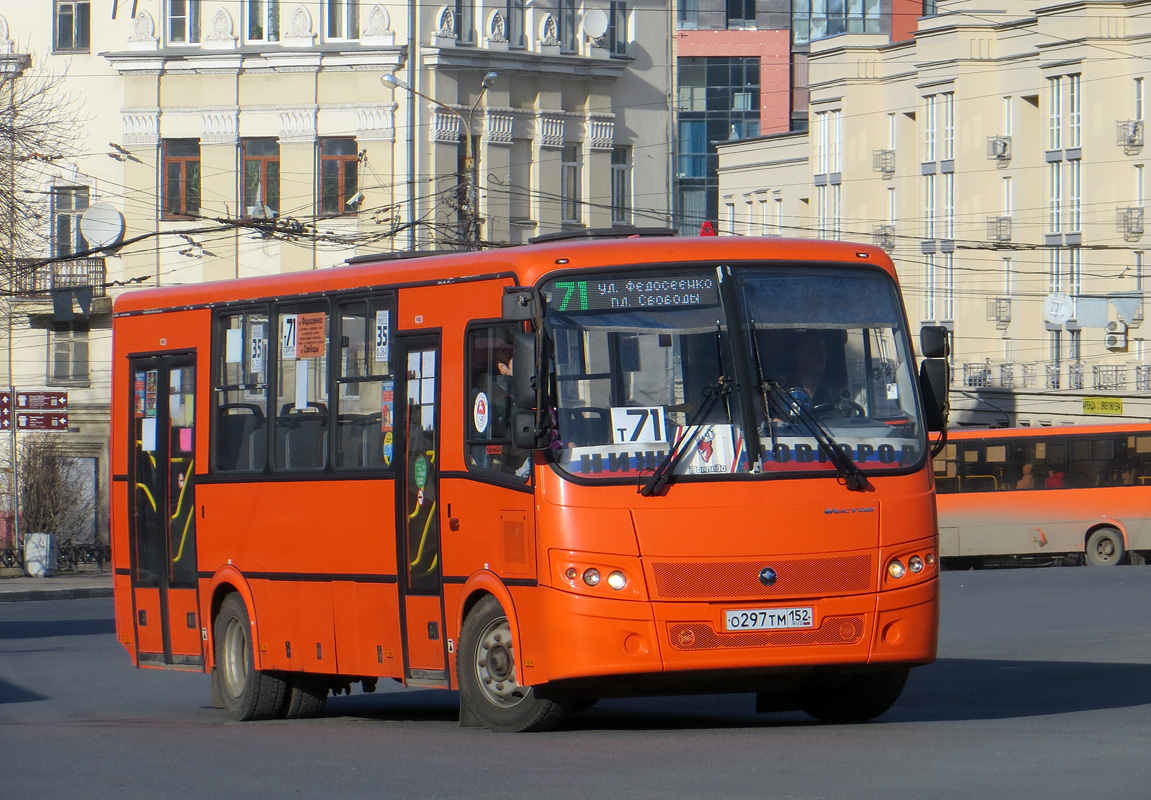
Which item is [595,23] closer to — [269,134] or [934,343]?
[269,134]

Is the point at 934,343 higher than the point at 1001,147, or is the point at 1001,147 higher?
the point at 1001,147

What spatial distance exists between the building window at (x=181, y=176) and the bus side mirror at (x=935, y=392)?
1541 inches

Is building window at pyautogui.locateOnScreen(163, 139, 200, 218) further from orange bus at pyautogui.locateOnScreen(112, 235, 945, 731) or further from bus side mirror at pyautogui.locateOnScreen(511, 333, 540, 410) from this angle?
bus side mirror at pyautogui.locateOnScreen(511, 333, 540, 410)

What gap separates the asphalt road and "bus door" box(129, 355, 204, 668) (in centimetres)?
61

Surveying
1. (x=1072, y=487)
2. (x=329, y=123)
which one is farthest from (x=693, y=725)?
(x=329, y=123)

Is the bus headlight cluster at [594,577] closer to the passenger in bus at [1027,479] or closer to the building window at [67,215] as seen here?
the passenger in bus at [1027,479]

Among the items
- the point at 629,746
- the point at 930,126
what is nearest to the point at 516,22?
the point at 930,126

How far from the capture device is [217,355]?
48.5ft

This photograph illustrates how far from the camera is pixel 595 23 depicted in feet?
168

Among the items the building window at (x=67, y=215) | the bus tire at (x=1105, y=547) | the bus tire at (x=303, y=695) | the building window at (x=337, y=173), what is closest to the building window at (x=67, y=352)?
the building window at (x=67, y=215)

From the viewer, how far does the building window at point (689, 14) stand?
8819cm

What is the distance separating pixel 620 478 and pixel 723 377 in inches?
31.9

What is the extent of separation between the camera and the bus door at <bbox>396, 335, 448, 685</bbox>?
12.3 m

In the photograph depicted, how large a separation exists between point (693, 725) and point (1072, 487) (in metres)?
30.4
